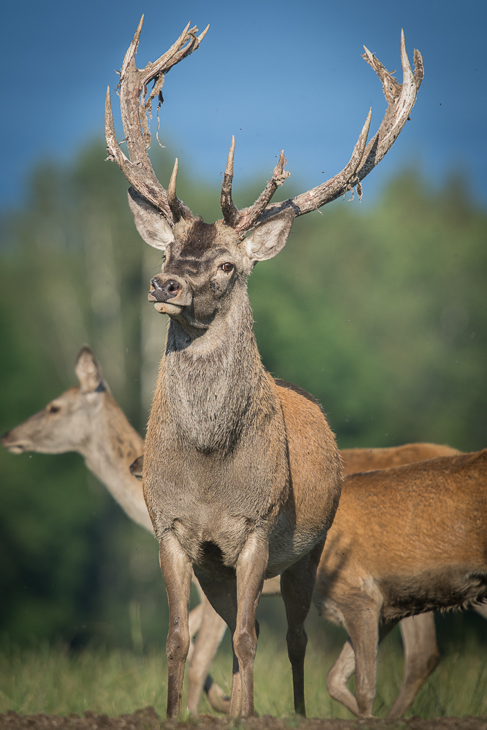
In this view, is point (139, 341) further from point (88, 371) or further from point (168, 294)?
point (168, 294)

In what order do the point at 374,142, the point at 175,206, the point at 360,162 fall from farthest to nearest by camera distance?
1. the point at 374,142
2. the point at 360,162
3. the point at 175,206

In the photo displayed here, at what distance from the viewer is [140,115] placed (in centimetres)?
496

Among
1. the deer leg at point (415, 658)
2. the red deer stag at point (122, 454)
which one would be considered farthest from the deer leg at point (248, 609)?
the deer leg at point (415, 658)

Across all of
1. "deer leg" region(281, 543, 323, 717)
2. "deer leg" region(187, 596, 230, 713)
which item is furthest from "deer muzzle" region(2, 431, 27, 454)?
"deer leg" region(281, 543, 323, 717)

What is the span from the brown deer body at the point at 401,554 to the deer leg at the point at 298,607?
2.30 feet

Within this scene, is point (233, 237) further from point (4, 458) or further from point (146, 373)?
point (4, 458)

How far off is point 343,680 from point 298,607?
1547 millimetres

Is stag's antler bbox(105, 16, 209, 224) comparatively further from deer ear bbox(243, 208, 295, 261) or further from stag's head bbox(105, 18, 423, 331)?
deer ear bbox(243, 208, 295, 261)

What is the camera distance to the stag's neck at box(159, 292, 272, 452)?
13.3 feet

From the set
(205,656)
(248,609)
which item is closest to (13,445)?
(205,656)

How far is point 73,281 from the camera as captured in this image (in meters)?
23.7

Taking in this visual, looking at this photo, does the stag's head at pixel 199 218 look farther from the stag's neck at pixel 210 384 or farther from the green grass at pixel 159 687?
the green grass at pixel 159 687

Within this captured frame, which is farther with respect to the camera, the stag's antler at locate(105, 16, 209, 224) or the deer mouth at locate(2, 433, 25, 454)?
the deer mouth at locate(2, 433, 25, 454)

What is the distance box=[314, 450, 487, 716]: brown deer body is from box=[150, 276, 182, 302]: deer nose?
10.0 ft
